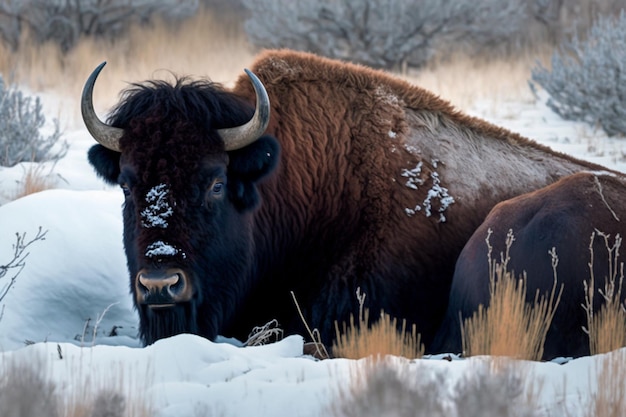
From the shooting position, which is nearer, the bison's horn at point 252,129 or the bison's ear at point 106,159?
the bison's horn at point 252,129

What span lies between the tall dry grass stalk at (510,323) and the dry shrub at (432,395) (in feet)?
1.45

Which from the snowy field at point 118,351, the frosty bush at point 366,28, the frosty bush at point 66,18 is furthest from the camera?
the frosty bush at point 66,18

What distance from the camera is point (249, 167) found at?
17.9 feet

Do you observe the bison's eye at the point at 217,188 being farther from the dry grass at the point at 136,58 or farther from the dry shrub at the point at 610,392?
the dry grass at the point at 136,58

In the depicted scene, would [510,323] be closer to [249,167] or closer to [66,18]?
[249,167]

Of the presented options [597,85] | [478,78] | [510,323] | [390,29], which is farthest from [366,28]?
[510,323]

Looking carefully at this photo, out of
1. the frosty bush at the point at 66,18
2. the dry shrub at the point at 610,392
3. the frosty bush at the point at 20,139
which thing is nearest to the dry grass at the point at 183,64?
the frosty bush at the point at 66,18

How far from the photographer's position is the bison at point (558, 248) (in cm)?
477

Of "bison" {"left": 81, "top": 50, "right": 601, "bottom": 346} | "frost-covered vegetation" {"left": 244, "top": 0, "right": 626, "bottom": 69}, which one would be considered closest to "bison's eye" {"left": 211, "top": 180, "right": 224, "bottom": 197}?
"bison" {"left": 81, "top": 50, "right": 601, "bottom": 346}

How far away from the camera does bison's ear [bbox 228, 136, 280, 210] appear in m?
5.46

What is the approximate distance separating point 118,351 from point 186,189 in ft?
3.87

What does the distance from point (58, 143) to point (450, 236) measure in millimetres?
6367

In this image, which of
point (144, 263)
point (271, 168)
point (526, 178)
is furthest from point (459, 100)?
point (144, 263)

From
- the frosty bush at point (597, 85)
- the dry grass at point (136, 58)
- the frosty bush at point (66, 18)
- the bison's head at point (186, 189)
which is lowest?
the bison's head at point (186, 189)
